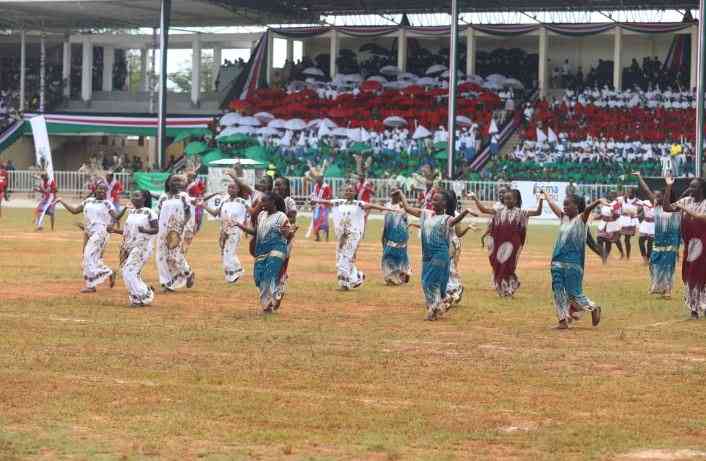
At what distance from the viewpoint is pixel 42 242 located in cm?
3497

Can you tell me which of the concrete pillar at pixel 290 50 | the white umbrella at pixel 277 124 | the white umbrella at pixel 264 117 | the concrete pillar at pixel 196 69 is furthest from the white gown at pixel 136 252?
the concrete pillar at pixel 196 69

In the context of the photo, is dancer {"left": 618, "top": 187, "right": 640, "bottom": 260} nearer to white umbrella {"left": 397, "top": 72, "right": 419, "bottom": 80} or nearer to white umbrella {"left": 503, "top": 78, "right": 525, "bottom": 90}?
white umbrella {"left": 503, "top": 78, "right": 525, "bottom": 90}

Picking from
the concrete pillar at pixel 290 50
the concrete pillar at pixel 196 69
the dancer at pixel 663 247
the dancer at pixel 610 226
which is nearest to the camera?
the dancer at pixel 663 247

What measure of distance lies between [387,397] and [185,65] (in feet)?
323

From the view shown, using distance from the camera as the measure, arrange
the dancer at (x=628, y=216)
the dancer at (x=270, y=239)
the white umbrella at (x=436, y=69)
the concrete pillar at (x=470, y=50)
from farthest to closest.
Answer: the white umbrella at (x=436, y=69)
the concrete pillar at (x=470, y=50)
the dancer at (x=628, y=216)
the dancer at (x=270, y=239)

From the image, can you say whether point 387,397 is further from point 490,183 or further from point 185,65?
point 185,65

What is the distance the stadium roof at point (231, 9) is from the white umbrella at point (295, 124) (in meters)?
5.20

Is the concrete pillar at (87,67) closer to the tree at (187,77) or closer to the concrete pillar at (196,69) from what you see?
the concrete pillar at (196,69)

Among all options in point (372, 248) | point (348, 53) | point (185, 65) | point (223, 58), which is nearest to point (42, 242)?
point (372, 248)

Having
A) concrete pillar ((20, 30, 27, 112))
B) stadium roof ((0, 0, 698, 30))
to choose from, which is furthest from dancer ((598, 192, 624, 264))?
concrete pillar ((20, 30, 27, 112))

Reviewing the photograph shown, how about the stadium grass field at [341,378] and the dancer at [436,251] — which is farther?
the dancer at [436,251]

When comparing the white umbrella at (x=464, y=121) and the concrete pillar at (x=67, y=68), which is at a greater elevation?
the concrete pillar at (x=67, y=68)

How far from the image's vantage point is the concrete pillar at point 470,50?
205 ft

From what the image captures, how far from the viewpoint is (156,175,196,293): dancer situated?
22.0 meters
